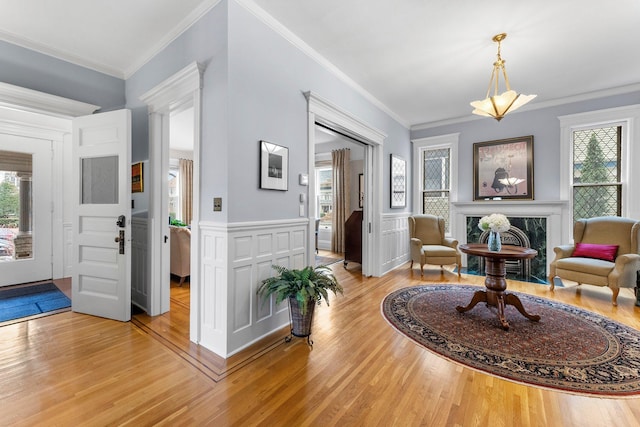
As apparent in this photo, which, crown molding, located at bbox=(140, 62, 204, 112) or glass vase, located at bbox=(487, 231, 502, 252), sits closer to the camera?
crown molding, located at bbox=(140, 62, 204, 112)

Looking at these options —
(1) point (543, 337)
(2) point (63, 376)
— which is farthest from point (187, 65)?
(1) point (543, 337)

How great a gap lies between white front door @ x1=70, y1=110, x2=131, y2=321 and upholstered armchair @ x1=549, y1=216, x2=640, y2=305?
523 centimetres

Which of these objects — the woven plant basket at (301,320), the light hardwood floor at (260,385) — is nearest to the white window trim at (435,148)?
the light hardwood floor at (260,385)

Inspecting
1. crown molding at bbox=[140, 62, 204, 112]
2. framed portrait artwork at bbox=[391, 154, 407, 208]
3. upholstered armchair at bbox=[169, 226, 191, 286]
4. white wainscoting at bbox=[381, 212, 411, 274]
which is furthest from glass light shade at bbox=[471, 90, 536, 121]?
upholstered armchair at bbox=[169, 226, 191, 286]

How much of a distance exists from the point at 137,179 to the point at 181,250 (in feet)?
4.29

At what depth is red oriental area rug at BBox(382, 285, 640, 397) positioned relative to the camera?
6.07 ft

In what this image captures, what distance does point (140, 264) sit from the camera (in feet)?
→ 9.87

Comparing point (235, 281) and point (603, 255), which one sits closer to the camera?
point (235, 281)

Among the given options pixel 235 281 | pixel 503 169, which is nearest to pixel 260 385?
pixel 235 281

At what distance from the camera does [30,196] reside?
3949 mm

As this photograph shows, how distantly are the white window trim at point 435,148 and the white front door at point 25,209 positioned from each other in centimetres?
630

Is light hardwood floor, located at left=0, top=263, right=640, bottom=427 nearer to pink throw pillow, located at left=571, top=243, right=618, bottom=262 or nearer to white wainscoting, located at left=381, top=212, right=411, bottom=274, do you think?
white wainscoting, located at left=381, top=212, right=411, bottom=274

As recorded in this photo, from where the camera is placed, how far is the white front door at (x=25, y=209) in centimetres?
375

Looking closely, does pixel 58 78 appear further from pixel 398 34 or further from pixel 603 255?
pixel 603 255
